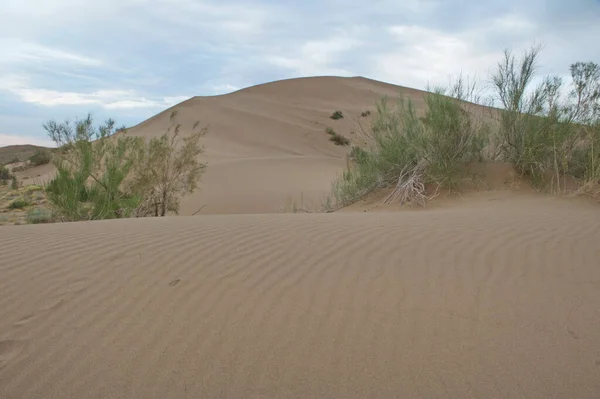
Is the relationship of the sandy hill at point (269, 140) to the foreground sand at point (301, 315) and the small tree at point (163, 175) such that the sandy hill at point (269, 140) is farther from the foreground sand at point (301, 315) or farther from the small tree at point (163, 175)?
the foreground sand at point (301, 315)

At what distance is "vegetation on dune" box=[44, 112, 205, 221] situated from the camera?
34.0ft

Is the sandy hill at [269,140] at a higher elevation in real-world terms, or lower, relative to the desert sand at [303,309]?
higher

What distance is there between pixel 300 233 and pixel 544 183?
6.69 m

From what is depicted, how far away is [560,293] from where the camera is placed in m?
3.73

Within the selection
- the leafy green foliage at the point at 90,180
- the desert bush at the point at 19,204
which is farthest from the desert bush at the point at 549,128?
the desert bush at the point at 19,204

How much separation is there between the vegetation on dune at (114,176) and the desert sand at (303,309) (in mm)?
4444

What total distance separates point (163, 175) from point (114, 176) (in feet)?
6.56

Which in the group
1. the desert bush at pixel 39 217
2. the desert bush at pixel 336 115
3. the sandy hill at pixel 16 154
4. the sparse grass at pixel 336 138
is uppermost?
the desert bush at pixel 336 115

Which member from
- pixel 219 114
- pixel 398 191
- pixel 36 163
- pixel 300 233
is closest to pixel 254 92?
pixel 219 114

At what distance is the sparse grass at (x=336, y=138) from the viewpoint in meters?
37.0

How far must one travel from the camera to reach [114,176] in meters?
11.0

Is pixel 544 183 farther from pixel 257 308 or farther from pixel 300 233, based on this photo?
pixel 257 308

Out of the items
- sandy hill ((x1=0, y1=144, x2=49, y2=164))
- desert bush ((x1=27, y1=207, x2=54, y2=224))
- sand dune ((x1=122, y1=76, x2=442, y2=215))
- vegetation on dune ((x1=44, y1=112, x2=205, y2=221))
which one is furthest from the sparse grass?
desert bush ((x1=27, y1=207, x2=54, y2=224))

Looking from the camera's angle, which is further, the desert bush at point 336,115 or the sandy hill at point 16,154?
the desert bush at point 336,115
